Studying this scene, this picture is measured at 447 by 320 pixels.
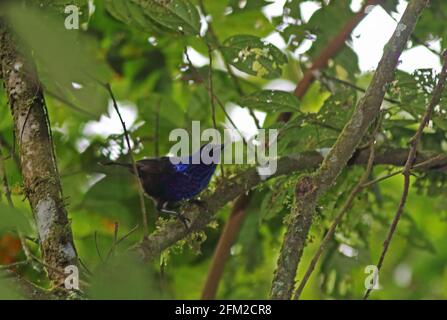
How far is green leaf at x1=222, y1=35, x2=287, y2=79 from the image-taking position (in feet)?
12.6

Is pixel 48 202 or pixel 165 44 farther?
pixel 165 44

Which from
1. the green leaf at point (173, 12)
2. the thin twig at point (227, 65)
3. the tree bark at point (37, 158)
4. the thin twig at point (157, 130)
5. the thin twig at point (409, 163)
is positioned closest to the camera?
the tree bark at point (37, 158)

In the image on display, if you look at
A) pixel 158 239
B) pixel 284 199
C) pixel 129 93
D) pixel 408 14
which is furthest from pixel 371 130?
pixel 129 93

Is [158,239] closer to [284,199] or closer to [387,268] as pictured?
[284,199]

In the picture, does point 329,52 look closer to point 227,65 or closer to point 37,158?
point 227,65

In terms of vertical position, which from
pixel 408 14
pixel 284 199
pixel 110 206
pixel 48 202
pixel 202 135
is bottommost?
pixel 110 206

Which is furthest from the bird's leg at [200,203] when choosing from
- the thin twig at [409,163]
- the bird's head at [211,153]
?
the thin twig at [409,163]

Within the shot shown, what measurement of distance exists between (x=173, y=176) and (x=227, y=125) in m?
0.50

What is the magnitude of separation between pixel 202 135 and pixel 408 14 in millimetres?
1988

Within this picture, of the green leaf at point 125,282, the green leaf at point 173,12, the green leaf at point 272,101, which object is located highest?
the green leaf at point 125,282

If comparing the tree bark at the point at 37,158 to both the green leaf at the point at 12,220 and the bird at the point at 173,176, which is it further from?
the bird at the point at 173,176

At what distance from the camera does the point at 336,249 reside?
482 centimetres

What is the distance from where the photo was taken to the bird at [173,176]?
168 inches
